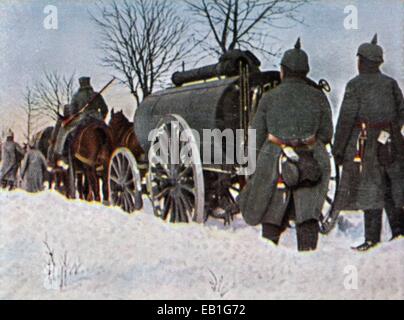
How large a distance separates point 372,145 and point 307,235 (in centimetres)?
86

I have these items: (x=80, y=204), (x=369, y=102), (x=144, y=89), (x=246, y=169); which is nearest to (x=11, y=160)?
(x=80, y=204)

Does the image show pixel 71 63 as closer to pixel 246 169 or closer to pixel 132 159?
pixel 132 159

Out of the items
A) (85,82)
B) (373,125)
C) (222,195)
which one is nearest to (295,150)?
(373,125)

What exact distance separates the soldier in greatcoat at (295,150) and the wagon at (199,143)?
0.47 ft

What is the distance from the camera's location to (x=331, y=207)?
5.65 meters

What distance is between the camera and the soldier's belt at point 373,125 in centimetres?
562

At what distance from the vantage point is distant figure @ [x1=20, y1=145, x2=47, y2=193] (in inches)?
249

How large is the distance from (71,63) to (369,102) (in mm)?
2411

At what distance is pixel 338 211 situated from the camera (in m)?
5.66

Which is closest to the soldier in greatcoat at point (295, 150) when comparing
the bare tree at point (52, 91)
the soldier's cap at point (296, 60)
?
the soldier's cap at point (296, 60)

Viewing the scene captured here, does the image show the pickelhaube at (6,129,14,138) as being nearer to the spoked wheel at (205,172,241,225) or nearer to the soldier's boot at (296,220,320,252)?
the spoked wheel at (205,172,241,225)

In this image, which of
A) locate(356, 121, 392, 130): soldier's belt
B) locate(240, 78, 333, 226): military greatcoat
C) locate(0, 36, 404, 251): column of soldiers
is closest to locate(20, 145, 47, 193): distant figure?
locate(0, 36, 404, 251): column of soldiers

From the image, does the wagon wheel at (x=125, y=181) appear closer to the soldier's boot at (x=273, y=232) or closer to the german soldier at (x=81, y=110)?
the german soldier at (x=81, y=110)

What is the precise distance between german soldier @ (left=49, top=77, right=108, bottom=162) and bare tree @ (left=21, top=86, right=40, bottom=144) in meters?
0.20
